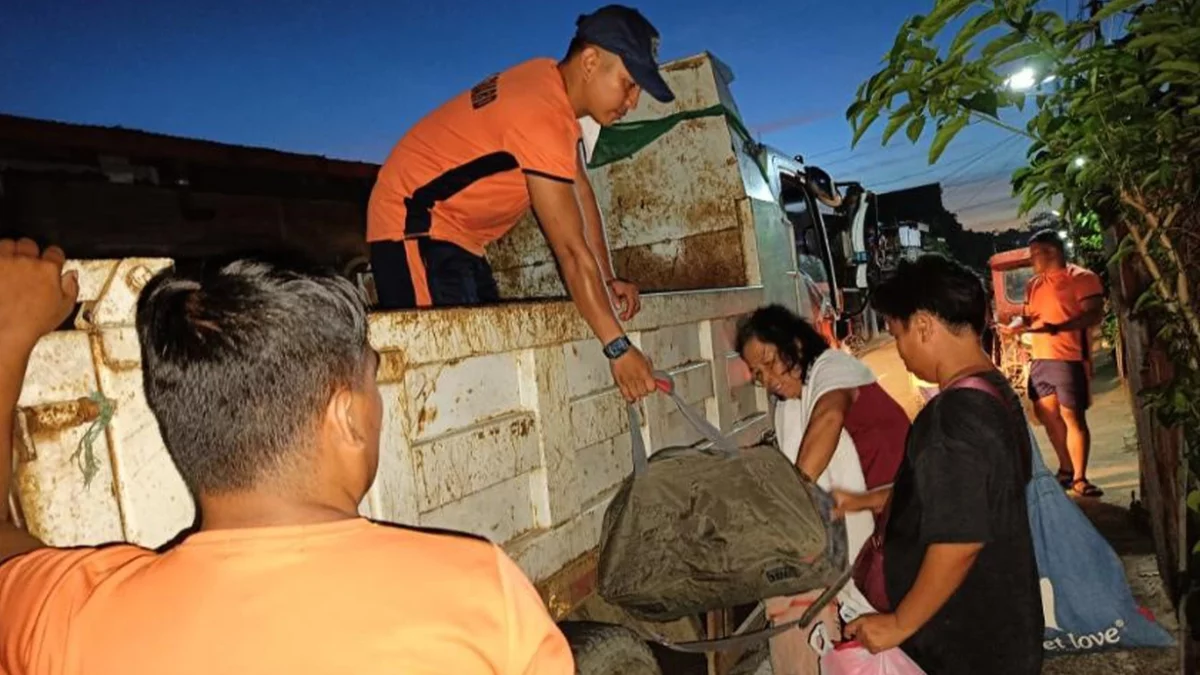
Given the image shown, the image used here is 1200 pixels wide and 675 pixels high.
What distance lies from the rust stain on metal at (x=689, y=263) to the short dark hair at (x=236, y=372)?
3293mm

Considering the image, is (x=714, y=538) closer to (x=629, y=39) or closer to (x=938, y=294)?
(x=938, y=294)

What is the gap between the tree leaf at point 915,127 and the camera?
4.70 ft

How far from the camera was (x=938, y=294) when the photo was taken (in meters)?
1.87

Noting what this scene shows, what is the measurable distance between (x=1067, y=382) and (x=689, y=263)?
10.5 feet

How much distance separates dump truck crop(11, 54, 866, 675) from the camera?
1.23 metres

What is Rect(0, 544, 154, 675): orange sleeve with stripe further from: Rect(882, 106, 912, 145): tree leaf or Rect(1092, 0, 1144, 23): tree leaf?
Rect(1092, 0, 1144, 23): tree leaf

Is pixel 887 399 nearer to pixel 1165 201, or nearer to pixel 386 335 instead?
pixel 1165 201

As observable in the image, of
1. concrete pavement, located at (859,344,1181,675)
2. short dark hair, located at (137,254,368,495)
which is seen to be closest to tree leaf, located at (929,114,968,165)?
short dark hair, located at (137,254,368,495)

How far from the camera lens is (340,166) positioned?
5141 millimetres

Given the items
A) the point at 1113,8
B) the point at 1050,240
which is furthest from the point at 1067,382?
the point at 1113,8

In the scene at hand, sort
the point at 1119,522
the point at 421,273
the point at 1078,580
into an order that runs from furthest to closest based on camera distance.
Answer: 1. the point at 1119,522
2. the point at 421,273
3. the point at 1078,580

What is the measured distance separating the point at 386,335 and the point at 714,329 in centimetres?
195

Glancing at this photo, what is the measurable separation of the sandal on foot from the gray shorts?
1.75ft

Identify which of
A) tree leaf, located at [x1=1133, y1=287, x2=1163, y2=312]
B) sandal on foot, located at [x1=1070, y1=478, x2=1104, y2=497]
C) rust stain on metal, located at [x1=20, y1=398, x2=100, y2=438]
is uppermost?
rust stain on metal, located at [x1=20, y1=398, x2=100, y2=438]
